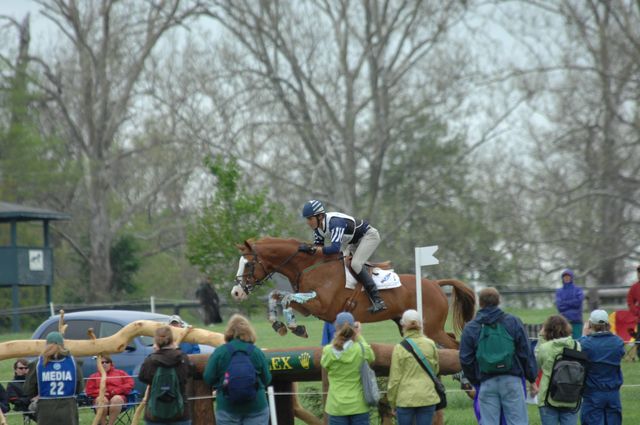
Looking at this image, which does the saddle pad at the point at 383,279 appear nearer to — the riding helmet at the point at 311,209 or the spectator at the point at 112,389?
the riding helmet at the point at 311,209

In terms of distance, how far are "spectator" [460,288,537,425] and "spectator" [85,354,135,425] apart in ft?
15.8

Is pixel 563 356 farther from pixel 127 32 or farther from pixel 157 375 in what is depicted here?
pixel 127 32


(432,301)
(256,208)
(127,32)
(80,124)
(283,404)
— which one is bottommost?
(283,404)

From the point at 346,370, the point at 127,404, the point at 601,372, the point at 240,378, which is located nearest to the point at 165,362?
the point at 240,378

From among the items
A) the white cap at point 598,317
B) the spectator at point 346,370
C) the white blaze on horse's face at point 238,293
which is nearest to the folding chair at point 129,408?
the white blaze on horse's face at point 238,293

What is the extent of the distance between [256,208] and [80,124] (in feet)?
59.6

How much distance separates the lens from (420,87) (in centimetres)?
4372

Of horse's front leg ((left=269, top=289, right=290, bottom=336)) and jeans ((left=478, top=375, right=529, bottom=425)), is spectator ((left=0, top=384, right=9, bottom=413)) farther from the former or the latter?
jeans ((left=478, top=375, right=529, bottom=425))

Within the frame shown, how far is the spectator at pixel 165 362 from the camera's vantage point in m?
10.6

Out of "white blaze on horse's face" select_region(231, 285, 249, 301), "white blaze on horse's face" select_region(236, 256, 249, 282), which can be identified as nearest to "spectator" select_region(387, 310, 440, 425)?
"white blaze on horse's face" select_region(231, 285, 249, 301)

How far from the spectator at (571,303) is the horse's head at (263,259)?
23.2 feet

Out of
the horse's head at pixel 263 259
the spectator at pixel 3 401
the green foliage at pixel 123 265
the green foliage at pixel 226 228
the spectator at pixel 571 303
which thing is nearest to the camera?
the spectator at pixel 3 401

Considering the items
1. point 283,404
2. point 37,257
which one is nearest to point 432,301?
point 283,404

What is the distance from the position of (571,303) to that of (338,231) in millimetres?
7180
